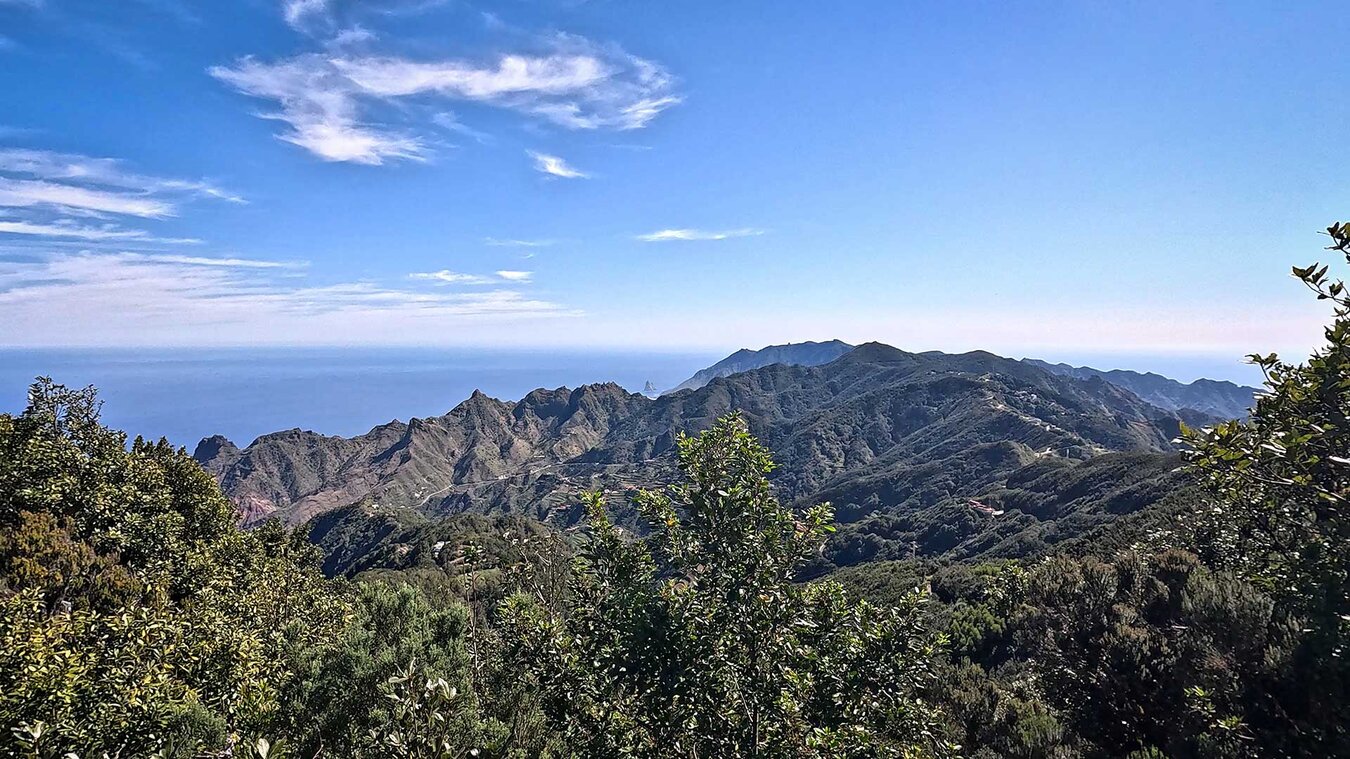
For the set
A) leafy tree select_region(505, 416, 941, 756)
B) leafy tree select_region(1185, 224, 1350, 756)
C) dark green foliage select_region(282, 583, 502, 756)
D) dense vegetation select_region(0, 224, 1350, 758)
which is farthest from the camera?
dark green foliage select_region(282, 583, 502, 756)

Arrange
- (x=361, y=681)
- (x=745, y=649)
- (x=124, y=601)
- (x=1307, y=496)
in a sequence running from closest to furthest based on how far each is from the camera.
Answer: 1. (x=1307, y=496)
2. (x=745, y=649)
3. (x=361, y=681)
4. (x=124, y=601)

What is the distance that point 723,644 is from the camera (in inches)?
277

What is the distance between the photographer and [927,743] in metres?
7.59

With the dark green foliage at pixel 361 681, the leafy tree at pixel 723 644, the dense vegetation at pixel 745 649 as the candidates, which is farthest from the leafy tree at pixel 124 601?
the leafy tree at pixel 723 644

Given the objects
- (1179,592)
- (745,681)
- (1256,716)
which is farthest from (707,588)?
(1179,592)

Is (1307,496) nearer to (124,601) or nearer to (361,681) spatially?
(361,681)

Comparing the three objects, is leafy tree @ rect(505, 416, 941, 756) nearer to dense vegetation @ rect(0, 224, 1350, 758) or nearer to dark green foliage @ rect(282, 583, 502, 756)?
dense vegetation @ rect(0, 224, 1350, 758)

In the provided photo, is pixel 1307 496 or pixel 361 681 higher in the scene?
pixel 1307 496

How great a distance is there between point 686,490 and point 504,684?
32.6ft

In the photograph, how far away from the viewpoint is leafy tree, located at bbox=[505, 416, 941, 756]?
21.8 feet

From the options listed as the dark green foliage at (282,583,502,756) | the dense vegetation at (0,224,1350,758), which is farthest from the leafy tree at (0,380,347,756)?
the dark green foliage at (282,583,502,756)

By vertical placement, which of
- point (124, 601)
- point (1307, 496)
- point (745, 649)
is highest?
point (1307, 496)

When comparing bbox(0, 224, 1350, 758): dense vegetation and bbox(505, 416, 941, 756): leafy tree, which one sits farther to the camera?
bbox(505, 416, 941, 756): leafy tree

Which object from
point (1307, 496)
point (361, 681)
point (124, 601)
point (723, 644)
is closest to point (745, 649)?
point (723, 644)
